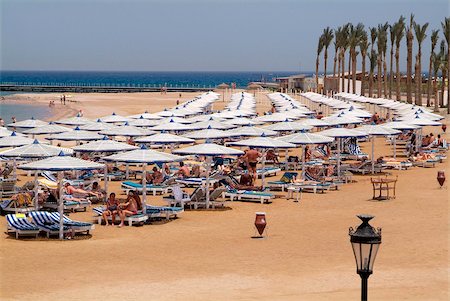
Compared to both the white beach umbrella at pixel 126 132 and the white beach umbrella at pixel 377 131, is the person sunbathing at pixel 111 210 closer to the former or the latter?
the white beach umbrella at pixel 126 132

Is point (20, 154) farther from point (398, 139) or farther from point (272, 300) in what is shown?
point (398, 139)

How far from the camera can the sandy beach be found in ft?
38.9

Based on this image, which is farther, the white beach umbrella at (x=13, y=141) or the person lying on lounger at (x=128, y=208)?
the white beach umbrella at (x=13, y=141)

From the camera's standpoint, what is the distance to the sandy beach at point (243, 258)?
1185cm

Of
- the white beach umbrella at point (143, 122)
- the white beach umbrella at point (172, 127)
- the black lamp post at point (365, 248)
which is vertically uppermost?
the black lamp post at point (365, 248)

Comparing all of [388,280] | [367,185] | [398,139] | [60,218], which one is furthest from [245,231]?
[398,139]

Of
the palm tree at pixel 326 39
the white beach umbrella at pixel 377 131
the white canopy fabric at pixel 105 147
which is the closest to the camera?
the white canopy fabric at pixel 105 147

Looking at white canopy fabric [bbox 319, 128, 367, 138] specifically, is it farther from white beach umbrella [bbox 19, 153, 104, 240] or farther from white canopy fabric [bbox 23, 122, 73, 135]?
white beach umbrella [bbox 19, 153, 104, 240]

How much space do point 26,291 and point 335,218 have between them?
26.5 feet

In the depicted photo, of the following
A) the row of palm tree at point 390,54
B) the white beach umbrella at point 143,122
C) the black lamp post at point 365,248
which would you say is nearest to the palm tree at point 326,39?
the row of palm tree at point 390,54

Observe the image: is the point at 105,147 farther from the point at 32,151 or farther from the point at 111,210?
the point at 111,210

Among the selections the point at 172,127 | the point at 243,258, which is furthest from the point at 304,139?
the point at 243,258

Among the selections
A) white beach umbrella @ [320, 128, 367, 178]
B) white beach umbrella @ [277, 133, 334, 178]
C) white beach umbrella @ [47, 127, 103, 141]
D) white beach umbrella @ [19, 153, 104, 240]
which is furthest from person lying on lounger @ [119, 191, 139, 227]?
white beach umbrella @ [320, 128, 367, 178]

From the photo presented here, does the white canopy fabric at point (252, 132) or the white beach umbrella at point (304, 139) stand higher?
the white beach umbrella at point (304, 139)
